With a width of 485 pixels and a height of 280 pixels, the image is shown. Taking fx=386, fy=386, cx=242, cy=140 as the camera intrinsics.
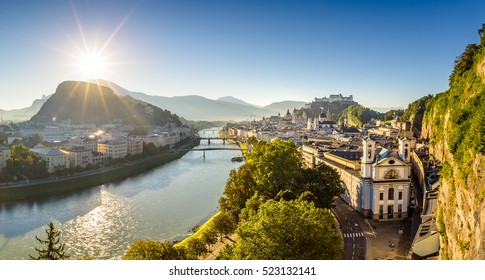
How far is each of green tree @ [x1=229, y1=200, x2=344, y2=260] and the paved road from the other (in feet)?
6.90

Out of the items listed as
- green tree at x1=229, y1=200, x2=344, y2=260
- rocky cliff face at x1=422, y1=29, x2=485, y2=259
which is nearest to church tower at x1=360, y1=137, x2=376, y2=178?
rocky cliff face at x1=422, y1=29, x2=485, y2=259

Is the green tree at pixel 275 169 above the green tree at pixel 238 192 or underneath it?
above

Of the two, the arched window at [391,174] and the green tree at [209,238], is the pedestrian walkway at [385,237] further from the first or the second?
the green tree at [209,238]

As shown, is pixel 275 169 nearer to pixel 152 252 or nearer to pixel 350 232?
pixel 350 232

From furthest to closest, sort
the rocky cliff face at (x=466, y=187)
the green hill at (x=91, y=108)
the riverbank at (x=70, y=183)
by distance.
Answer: the green hill at (x=91, y=108) → the riverbank at (x=70, y=183) → the rocky cliff face at (x=466, y=187)

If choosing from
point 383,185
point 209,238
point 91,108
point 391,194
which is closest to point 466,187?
point 209,238

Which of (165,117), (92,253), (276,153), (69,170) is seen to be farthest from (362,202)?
(165,117)

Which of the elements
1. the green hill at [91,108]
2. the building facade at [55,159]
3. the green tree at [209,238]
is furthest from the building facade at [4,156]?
the green hill at [91,108]

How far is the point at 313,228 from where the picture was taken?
4242 mm

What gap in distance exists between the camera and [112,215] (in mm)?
9906

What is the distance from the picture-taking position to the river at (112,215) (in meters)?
7.74

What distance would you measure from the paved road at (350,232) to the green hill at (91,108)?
32516 mm

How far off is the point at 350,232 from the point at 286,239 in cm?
374

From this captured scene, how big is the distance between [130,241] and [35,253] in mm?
1718
